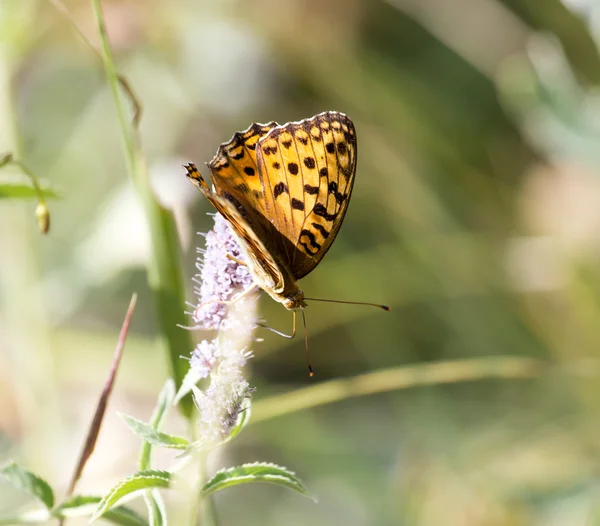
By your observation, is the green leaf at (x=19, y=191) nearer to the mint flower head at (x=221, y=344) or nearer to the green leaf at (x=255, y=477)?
the mint flower head at (x=221, y=344)

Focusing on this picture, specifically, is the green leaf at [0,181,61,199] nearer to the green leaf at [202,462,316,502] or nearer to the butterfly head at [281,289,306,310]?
the butterfly head at [281,289,306,310]

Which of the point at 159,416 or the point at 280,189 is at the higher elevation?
the point at 280,189

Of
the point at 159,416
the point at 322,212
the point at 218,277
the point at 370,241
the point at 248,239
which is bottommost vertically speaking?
the point at 159,416

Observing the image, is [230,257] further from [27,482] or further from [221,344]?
[27,482]

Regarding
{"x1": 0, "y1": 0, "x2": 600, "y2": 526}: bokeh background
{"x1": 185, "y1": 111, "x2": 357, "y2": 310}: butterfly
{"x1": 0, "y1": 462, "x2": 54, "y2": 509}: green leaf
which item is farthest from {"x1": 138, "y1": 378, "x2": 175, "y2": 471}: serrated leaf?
{"x1": 0, "y1": 0, "x2": 600, "y2": 526}: bokeh background

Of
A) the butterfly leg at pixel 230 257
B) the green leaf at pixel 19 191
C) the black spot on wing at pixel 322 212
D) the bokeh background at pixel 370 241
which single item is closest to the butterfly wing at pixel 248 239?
the butterfly leg at pixel 230 257

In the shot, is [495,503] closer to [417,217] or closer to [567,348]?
[567,348]

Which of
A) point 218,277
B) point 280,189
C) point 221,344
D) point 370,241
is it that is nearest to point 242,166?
point 280,189
